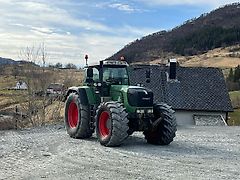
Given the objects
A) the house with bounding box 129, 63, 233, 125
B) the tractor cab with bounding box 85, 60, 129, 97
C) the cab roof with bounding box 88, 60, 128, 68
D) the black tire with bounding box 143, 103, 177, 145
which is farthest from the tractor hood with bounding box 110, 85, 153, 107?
the house with bounding box 129, 63, 233, 125

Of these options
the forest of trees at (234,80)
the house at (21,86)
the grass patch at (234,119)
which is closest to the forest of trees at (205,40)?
the forest of trees at (234,80)

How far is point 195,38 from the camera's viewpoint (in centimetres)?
11488

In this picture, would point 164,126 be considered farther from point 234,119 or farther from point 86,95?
point 234,119

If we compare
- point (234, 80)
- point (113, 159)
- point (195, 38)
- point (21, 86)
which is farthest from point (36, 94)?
point (195, 38)

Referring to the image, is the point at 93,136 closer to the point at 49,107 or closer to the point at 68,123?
the point at 68,123

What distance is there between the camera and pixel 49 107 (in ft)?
93.7

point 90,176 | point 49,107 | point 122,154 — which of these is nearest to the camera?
A: point 90,176

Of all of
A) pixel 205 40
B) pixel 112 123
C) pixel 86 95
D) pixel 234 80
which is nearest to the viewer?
pixel 112 123

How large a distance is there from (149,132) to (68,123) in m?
2.84

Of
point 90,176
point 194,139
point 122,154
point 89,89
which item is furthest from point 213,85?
point 90,176

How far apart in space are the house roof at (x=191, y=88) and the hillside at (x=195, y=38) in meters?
65.2

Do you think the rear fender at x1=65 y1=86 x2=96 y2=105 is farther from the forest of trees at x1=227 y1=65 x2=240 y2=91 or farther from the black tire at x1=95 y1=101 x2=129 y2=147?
the forest of trees at x1=227 y1=65 x2=240 y2=91

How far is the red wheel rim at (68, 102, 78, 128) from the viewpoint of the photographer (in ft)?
44.6

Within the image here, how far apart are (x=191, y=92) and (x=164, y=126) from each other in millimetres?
21003
